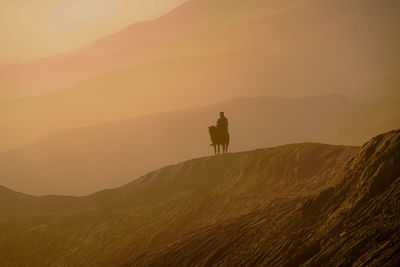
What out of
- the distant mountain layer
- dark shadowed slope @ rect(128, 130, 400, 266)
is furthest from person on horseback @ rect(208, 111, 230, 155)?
dark shadowed slope @ rect(128, 130, 400, 266)

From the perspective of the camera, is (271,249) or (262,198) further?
(262,198)

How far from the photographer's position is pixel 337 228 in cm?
1806

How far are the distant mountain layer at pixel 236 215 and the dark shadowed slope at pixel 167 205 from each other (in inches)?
5.6

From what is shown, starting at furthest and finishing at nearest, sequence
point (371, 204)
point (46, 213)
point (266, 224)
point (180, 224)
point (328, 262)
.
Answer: point (46, 213)
point (180, 224)
point (266, 224)
point (371, 204)
point (328, 262)

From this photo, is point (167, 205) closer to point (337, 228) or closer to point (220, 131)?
point (220, 131)

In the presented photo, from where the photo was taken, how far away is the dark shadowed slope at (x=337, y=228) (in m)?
16.2

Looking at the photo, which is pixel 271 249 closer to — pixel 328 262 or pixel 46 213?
pixel 328 262

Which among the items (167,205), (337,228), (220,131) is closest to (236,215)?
(167,205)

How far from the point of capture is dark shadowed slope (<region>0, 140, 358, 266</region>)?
3225cm

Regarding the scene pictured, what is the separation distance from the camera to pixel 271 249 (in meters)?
19.6

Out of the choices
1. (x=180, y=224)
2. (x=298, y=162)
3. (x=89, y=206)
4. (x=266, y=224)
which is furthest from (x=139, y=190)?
(x=266, y=224)

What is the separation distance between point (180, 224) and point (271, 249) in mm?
15110

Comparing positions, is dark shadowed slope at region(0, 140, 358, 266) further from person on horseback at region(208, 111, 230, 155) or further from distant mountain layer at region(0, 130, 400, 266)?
person on horseback at region(208, 111, 230, 155)

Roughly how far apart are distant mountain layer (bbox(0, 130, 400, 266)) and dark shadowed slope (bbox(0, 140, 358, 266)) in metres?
0.14
